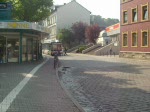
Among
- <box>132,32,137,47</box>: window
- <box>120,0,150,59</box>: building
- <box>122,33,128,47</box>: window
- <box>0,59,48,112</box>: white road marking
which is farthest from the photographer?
<box>122,33,128,47</box>: window

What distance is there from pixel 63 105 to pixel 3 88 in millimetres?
4290

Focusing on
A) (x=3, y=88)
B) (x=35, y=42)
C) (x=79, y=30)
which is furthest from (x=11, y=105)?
(x=79, y=30)

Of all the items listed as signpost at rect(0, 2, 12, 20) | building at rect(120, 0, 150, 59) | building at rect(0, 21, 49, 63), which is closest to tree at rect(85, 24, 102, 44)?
building at rect(120, 0, 150, 59)

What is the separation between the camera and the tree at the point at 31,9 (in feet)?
155

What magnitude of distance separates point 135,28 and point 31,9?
13849 mm

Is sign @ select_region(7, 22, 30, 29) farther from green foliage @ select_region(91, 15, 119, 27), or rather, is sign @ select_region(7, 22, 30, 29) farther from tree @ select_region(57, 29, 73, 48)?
green foliage @ select_region(91, 15, 119, 27)

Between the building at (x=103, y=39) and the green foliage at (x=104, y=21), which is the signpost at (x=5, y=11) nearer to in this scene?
the building at (x=103, y=39)

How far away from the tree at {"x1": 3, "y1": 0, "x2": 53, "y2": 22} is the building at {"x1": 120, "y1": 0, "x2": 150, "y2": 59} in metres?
10.4

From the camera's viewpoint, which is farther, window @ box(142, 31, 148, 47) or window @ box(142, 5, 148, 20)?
window @ box(142, 5, 148, 20)

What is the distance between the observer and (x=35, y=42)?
36.6 meters

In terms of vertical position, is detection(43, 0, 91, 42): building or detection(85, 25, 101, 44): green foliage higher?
detection(43, 0, 91, 42): building

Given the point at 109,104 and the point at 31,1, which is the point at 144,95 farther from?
the point at 31,1

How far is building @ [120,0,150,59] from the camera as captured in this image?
138 feet

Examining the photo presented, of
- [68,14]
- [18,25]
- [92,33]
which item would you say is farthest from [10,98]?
[68,14]
